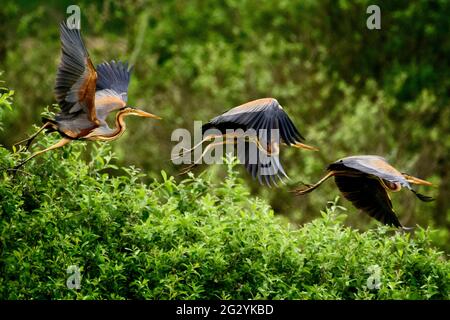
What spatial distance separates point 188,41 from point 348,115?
205 inches

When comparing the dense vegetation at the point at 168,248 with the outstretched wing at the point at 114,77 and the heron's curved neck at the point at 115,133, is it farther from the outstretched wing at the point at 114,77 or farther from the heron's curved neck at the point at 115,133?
the outstretched wing at the point at 114,77

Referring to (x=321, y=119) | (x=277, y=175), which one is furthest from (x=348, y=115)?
(x=277, y=175)

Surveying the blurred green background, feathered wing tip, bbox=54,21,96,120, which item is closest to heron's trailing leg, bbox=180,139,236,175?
feathered wing tip, bbox=54,21,96,120

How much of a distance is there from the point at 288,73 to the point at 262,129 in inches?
488

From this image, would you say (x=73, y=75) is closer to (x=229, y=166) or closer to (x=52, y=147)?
(x=52, y=147)

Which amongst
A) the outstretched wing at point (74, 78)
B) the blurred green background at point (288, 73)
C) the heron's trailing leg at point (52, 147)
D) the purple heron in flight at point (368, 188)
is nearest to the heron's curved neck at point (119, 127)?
the outstretched wing at point (74, 78)

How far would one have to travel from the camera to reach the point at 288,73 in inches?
853

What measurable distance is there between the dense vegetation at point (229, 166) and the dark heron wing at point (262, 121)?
57cm

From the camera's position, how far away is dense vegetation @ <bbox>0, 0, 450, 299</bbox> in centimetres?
883

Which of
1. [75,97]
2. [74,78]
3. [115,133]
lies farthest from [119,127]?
[74,78]

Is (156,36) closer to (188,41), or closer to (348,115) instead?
(188,41)

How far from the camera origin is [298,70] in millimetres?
21766

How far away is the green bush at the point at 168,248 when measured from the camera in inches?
338
